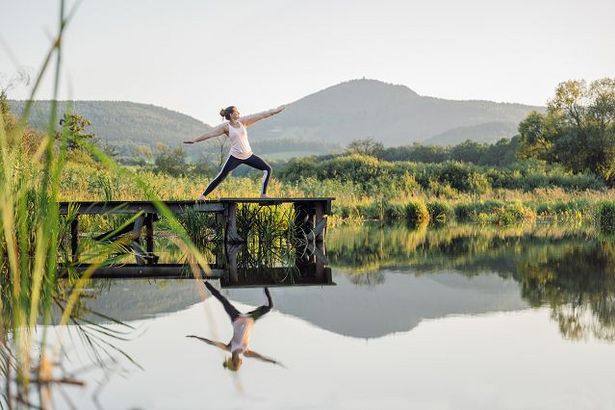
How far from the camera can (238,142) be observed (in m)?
13.8

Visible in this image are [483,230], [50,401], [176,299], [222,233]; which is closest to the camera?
[50,401]

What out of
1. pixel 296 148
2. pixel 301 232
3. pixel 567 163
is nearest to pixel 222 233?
pixel 301 232

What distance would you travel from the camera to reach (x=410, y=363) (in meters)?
5.64

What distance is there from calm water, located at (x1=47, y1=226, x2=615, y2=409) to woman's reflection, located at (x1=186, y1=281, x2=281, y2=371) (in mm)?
80

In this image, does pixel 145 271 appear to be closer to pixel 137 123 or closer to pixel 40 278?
pixel 40 278

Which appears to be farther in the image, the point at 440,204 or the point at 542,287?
the point at 440,204

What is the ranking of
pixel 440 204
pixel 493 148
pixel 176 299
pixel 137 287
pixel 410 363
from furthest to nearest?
pixel 493 148 < pixel 440 204 < pixel 137 287 < pixel 176 299 < pixel 410 363

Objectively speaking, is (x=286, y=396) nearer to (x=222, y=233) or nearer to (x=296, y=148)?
(x=222, y=233)

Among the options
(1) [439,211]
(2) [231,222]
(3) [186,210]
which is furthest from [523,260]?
(1) [439,211]

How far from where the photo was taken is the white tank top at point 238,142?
1373 cm

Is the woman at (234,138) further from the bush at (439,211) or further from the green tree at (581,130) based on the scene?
the green tree at (581,130)

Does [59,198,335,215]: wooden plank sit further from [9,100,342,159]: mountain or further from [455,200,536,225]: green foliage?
[9,100,342,159]: mountain

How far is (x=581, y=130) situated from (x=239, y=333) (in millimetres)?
38888

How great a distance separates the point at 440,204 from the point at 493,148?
43456 millimetres
